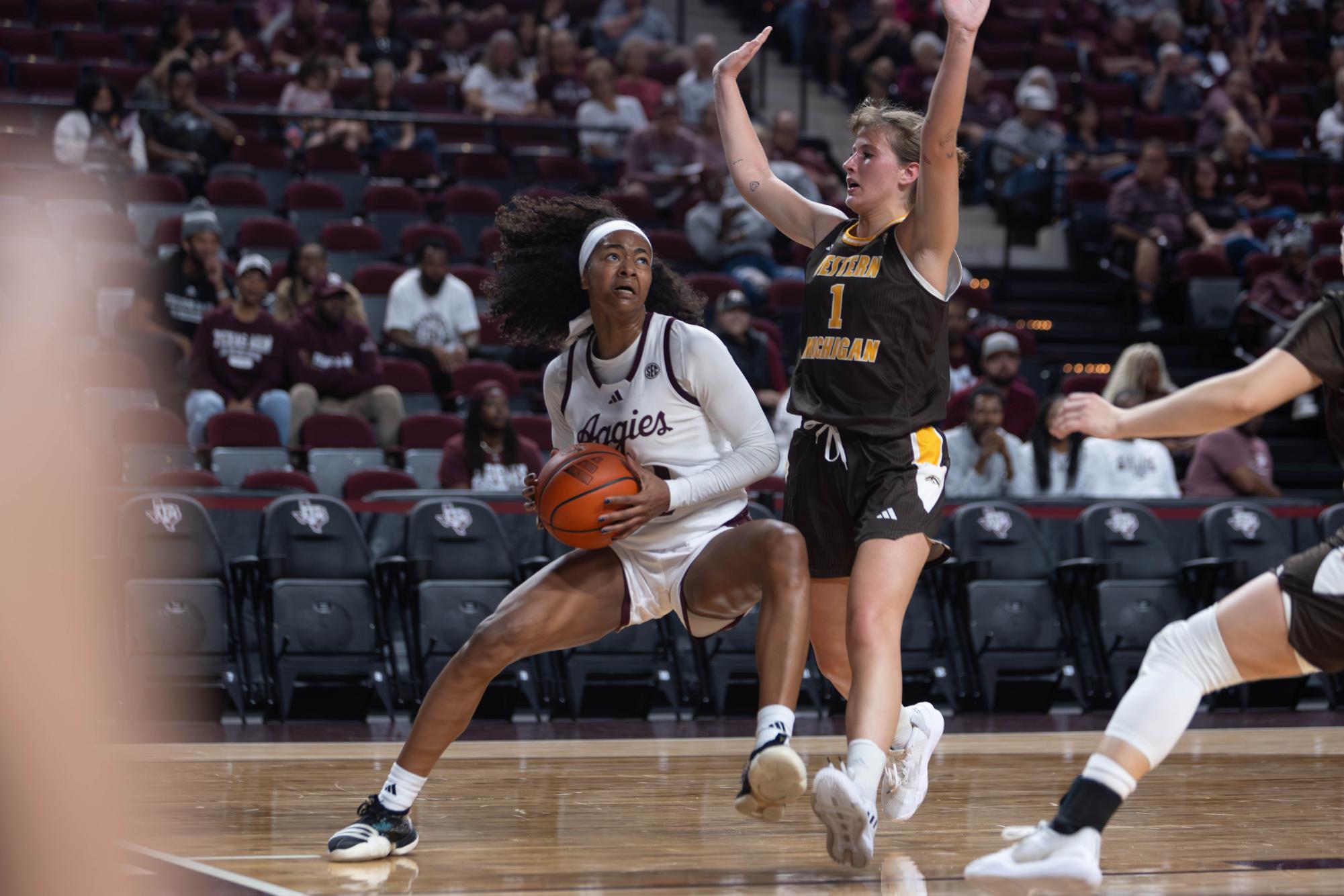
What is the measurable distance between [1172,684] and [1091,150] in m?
10.8

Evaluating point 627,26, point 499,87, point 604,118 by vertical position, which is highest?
point 627,26

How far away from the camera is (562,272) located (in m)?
4.32

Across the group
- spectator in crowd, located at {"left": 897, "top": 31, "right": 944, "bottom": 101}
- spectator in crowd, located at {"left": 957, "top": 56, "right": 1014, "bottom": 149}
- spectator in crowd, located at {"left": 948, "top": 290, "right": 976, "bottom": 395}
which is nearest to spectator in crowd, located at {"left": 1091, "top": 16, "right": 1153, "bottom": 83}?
spectator in crowd, located at {"left": 957, "top": 56, "right": 1014, "bottom": 149}

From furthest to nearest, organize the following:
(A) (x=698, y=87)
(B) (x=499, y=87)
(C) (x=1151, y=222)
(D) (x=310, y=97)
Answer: (A) (x=698, y=87)
(B) (x=499, y=87)
(C) (x=1151, y=222)
(D) (x=310, y=97)

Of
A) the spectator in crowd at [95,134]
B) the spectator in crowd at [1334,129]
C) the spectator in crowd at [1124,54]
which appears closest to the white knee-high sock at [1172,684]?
the spectator in crowd at [95,134]

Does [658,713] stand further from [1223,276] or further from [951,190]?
[1223,276]

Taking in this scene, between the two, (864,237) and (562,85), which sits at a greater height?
(562,85)

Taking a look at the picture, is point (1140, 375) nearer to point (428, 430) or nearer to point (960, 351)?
point (960, 351)

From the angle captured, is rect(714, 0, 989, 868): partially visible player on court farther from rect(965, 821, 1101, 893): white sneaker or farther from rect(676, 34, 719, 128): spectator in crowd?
rect(676, 34, 719, 128): spectator in crowd

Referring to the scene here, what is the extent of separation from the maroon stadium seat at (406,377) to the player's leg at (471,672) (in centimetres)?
578

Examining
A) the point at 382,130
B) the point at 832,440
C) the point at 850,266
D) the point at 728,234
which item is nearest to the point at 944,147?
the point at 850,266

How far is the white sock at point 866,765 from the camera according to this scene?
11.3 ft

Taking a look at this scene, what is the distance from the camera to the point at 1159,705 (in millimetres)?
3057

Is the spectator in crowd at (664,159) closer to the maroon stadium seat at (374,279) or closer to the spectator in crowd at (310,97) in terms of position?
the maroon stadium seat at (374,279)
